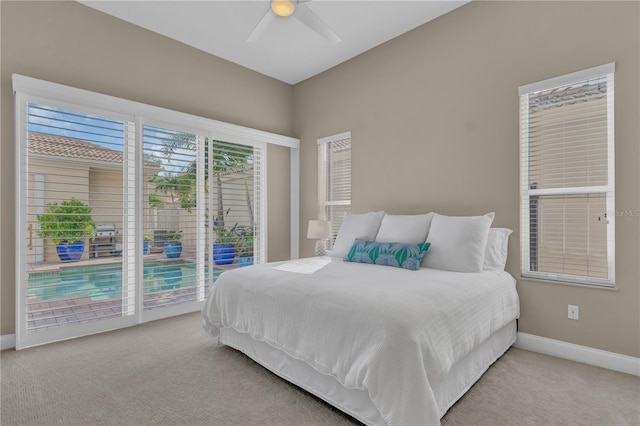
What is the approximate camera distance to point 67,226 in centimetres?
292

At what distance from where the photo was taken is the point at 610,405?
1.90 m

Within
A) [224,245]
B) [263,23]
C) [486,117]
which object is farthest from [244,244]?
[486,117]

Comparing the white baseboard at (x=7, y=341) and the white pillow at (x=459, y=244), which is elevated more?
the white pillow at (x=459, y=244)

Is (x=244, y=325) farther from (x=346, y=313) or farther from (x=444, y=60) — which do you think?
(x=444, y=60)

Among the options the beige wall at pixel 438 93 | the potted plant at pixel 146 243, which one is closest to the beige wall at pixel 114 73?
the beige wall at pixel 438 93

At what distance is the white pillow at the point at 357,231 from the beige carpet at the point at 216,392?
4.76 feet

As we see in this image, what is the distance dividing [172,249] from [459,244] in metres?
3.02

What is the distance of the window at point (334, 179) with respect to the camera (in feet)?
14.5

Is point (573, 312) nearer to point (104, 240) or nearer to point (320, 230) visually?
point (320, 230)

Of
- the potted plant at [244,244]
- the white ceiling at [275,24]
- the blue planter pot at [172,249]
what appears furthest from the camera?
the potted plant at [244,244]

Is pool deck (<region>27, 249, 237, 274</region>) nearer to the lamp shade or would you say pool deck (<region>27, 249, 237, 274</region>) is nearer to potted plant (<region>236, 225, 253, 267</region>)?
potted plant (<region>236, 225, 253, 267</region>)

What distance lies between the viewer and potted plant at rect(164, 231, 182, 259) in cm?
362

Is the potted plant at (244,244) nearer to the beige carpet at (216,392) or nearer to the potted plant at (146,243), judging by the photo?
the potted plant at (146,243)

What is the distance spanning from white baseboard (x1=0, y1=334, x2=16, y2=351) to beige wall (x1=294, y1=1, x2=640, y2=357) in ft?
12.0
